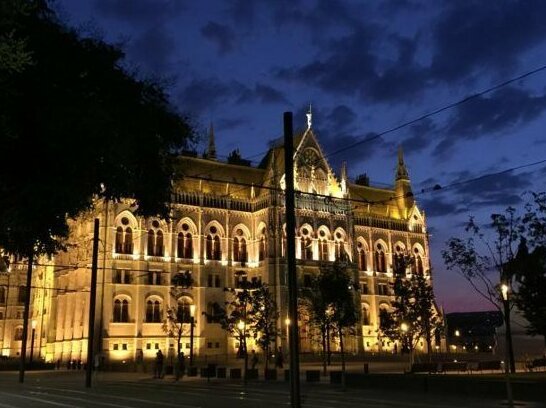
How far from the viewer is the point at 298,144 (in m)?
75.5

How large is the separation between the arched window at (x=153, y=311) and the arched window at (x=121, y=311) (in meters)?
2.06

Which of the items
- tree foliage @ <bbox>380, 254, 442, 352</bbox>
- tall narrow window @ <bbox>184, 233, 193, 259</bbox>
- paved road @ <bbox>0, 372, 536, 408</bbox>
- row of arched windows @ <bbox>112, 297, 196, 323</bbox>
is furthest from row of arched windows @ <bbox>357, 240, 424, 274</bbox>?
paved road @ <bbox>0, 372, 536, 408</bbox>

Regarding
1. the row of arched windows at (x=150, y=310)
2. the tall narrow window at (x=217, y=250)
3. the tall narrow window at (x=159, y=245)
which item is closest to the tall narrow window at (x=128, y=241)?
the tall narrow window at (x=159, y=245)

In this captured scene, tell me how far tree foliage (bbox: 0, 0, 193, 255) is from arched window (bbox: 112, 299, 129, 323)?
52.1m

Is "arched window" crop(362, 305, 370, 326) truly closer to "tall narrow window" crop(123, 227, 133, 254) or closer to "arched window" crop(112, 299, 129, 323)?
"arched window" crop(112, 299, 129, 323)

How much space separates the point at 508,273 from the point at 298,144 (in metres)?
54.2

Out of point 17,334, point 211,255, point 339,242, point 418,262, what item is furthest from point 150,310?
point 418,262

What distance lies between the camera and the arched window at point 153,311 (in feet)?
205

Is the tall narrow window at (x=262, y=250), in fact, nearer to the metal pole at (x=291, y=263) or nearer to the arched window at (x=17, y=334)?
the arched window at (x=17, y=334)

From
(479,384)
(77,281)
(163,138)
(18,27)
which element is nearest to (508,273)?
(479,384)

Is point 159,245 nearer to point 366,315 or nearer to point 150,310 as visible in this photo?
point 150,310

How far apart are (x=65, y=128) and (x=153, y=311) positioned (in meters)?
56.3

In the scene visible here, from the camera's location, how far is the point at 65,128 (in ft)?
28.0

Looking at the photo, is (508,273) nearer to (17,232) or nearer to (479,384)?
(479,384)
